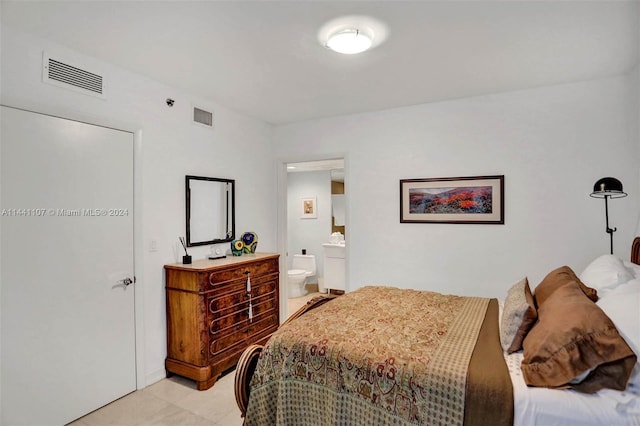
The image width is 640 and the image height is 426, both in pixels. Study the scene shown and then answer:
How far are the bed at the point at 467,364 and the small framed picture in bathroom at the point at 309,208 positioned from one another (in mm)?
4511

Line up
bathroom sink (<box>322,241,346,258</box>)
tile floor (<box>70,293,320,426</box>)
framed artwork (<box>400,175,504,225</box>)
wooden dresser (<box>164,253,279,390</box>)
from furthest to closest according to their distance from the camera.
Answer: bathroom sink (<box>322,241,346,258</box>), framed artwork (<box>400,175,504,225</box>), wooden dresser (<box>164,253,279,390</box>), tile floor (<box>70,293,320,426</box>)

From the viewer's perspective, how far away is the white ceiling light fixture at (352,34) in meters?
2.03

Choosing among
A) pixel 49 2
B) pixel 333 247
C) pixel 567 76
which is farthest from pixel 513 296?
pixel 333 247

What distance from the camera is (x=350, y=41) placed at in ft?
7.13

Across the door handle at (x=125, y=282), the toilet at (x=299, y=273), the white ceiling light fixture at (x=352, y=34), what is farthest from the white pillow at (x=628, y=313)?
the toilet at (x=299, y=273)

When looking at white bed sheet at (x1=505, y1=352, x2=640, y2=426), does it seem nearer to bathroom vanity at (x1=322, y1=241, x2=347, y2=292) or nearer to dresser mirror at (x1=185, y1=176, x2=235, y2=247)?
dresser mirror at (x1=185, y1=176, x2=235, y2=247)

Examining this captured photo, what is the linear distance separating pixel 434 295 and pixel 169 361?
2422 mm

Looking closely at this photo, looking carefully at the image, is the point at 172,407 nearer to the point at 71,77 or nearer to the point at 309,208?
the point at 71,77

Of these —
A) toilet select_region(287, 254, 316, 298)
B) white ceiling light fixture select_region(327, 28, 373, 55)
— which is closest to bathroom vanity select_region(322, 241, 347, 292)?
toilet select_region(287, 254, 316, 298)

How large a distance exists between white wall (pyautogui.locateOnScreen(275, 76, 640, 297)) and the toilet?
196cm

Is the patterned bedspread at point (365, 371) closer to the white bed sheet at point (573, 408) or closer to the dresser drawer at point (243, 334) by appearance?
the white bed sheet at point (573, 408)

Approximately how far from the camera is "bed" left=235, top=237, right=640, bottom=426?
4.27 ft

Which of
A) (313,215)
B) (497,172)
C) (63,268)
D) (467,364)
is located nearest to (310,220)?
(313,215)

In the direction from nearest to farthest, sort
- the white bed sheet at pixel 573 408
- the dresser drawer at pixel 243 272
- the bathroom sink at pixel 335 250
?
the white bed sheet at pixel 573 408 < the dresser drawer at pixel 243 272 < the bathroom sink at pixel 335 250
